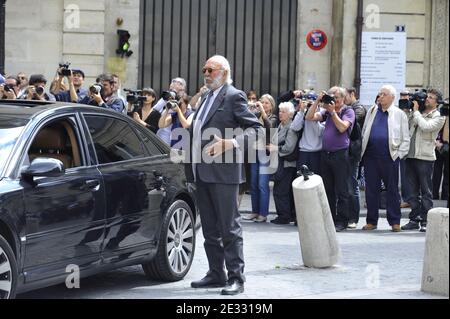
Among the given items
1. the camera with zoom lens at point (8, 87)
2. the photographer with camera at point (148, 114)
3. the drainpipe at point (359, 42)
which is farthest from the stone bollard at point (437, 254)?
the drainpipe at point (359, 42)

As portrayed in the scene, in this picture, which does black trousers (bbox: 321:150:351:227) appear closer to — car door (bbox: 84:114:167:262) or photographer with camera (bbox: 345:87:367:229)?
photographer with camera (bbox: 345:87:367:229)

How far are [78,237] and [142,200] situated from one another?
1.00 metres

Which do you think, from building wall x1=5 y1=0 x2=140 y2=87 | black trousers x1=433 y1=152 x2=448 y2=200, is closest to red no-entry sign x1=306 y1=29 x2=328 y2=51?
black trousers x1=433 y1=152 x2=448 y2=200

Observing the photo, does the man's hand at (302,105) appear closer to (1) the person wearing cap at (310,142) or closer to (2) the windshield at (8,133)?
(1) the person wearing cap at (310,142)

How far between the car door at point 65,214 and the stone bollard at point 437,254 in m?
2.57

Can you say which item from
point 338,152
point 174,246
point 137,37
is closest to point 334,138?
point 338,152

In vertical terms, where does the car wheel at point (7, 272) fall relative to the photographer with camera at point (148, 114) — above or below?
below

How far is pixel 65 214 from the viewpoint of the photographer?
706cm

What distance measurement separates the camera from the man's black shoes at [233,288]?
7875 millimetres

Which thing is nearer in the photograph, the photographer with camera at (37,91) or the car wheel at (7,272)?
the car wheel at (7,272)

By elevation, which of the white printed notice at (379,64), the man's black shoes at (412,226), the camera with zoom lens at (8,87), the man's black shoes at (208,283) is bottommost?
the man's black shoes at (412,226)

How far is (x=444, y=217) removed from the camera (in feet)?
25.0

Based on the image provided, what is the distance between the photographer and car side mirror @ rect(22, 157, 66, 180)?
679 centimetres

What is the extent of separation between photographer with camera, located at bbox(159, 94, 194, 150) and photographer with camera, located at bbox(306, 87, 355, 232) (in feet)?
5.51
